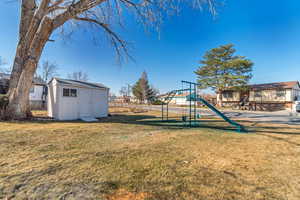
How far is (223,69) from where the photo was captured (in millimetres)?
21922

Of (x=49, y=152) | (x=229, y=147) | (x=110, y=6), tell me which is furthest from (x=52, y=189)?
(x=110, y=6)

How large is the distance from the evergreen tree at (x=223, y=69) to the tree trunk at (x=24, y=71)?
74.6 ft

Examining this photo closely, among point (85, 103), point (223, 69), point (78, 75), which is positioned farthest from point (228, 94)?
point (78, 75)

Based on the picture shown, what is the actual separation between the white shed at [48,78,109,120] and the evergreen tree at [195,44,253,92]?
19.6 metres

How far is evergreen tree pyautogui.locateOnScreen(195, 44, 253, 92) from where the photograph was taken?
20344 mm

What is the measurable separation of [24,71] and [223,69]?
25.1m

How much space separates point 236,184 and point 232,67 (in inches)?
934

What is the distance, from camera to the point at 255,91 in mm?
21641

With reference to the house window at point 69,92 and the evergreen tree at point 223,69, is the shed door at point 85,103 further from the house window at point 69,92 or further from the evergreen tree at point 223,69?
the evergreen tree at point 223,69

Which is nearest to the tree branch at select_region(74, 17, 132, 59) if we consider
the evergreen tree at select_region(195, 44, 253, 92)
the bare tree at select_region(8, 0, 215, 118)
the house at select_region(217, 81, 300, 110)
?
the bare tree at select_region(8, 0, 215, 118)

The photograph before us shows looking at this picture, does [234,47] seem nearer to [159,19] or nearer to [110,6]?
[159,19]

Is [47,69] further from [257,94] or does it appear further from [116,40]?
[257,94]

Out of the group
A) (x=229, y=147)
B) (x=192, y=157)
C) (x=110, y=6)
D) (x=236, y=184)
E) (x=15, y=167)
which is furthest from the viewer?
(x=110, y=6)

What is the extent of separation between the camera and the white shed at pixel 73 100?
870 centimetres
